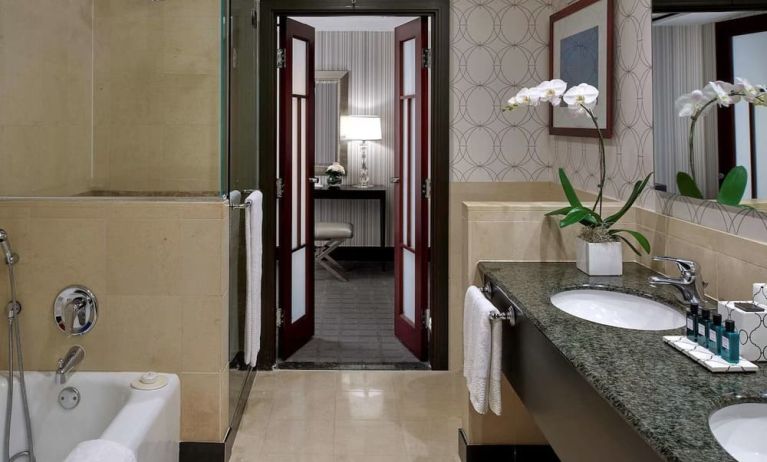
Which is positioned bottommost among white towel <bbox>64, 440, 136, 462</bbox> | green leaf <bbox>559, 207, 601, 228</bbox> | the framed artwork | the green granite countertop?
white towel <bbox>64, 440, 136, 462</bbox>

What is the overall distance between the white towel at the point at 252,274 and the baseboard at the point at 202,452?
0.39 m

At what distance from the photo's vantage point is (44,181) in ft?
7.75

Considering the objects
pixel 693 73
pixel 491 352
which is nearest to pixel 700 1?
pixel 693 73

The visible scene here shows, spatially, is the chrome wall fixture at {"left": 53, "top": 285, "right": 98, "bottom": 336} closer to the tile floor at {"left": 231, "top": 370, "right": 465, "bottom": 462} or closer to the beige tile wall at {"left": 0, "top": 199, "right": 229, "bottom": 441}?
the beige tile wall at {"left": 0, "top": 199, "right": 229, "bottom": 441}

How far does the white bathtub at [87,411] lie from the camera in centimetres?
199

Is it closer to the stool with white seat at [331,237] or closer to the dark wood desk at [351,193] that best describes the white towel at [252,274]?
the stool with white seat at [331,237]

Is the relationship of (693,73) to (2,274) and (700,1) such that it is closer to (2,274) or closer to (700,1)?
(700,1)

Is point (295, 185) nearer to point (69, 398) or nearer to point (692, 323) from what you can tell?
point (69, 398)

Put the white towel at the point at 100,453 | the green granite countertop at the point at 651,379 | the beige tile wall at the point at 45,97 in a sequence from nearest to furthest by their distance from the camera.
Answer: the green granite countertop at the point at 651,379
the white towel at the point at 100,453
the beige tile wall at the point at 45,97

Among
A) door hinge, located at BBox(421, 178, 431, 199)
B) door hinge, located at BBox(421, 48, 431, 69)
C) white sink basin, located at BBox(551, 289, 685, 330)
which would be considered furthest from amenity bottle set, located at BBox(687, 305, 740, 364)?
door hinge, located at BBox(421, 48, 431, 69)

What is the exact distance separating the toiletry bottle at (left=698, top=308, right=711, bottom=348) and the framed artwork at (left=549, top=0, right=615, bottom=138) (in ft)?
4.80

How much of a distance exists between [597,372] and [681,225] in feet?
3.31

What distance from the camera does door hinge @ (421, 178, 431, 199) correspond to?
3566mm

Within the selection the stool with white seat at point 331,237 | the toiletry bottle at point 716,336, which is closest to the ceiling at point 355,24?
the stool with white seat at point 331,237
